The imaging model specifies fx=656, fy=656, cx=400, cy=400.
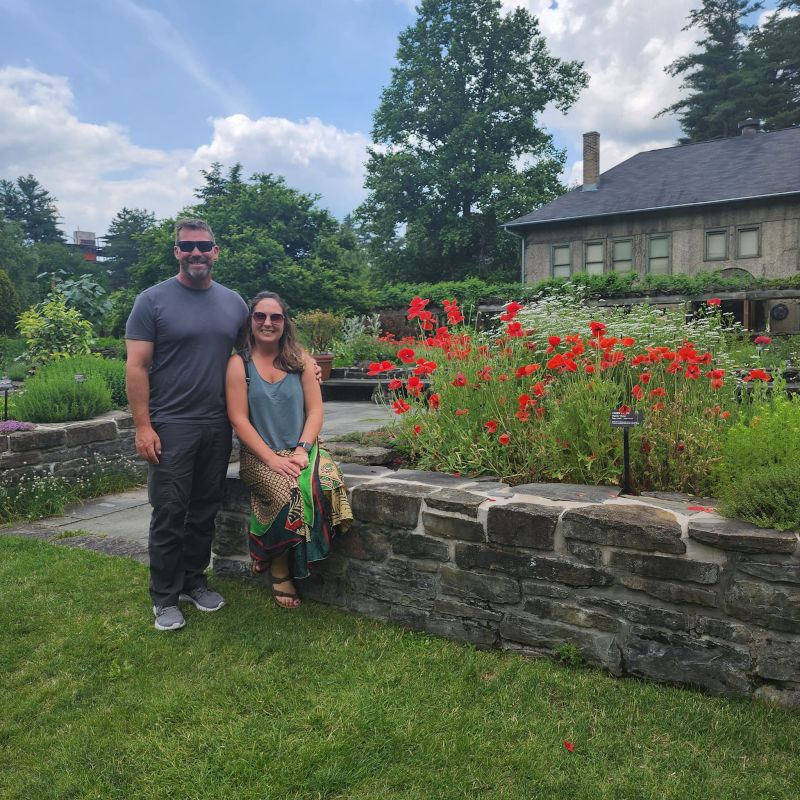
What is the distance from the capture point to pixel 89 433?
226 inches

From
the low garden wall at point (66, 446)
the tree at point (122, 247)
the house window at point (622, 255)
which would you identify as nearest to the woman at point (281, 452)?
the low garden wall at point (66, 446)

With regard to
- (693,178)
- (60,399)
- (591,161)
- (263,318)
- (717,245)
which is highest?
(591,161)

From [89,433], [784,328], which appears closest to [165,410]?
[89,433]

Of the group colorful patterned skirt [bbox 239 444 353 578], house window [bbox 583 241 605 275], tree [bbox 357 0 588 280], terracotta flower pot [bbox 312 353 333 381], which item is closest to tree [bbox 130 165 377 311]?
tree [bbox 357 0 588 280]

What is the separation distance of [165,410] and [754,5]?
3642 cm

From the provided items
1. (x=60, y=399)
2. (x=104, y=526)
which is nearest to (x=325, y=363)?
(x=60, y=399)

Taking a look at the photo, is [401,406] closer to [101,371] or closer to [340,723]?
[340,723]

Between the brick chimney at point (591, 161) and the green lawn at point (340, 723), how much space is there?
21.8 m

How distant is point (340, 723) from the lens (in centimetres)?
228

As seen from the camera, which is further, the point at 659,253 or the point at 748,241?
the point at 659,253

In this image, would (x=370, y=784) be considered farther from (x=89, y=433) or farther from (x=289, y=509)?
(x=89, y=433)

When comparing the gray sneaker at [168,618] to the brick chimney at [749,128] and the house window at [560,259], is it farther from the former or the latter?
the brick chimney at [749,128]

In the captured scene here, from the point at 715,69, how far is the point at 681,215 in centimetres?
1467

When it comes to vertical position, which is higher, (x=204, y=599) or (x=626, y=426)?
(x=626, y=426)
